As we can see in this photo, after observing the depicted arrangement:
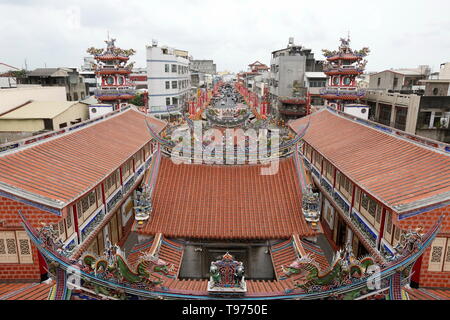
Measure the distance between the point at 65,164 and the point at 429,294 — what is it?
41.8 feet

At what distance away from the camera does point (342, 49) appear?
31453mm

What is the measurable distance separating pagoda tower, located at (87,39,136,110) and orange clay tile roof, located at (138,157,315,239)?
66.1ft

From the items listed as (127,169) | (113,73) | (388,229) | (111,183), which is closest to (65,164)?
(111,183)

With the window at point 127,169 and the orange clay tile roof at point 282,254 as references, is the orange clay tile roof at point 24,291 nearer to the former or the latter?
the orange clay tile roof at point 282,254

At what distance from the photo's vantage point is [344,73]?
31.5m

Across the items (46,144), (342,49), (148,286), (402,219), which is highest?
(342,49)

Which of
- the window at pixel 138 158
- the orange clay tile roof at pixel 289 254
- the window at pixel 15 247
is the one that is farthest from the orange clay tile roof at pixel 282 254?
the window at pixel 138 158

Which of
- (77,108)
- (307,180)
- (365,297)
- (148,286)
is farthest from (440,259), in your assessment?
(77,108)

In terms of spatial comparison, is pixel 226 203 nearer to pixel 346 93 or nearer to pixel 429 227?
pixel 429 227

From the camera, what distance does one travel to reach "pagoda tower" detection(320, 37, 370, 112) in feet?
102

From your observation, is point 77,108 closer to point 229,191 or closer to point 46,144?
point 46,144

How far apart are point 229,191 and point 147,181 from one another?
3.47 metres

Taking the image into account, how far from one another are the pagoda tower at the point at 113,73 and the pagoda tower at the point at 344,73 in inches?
766

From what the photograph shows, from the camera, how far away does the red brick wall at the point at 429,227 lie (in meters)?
9.49
